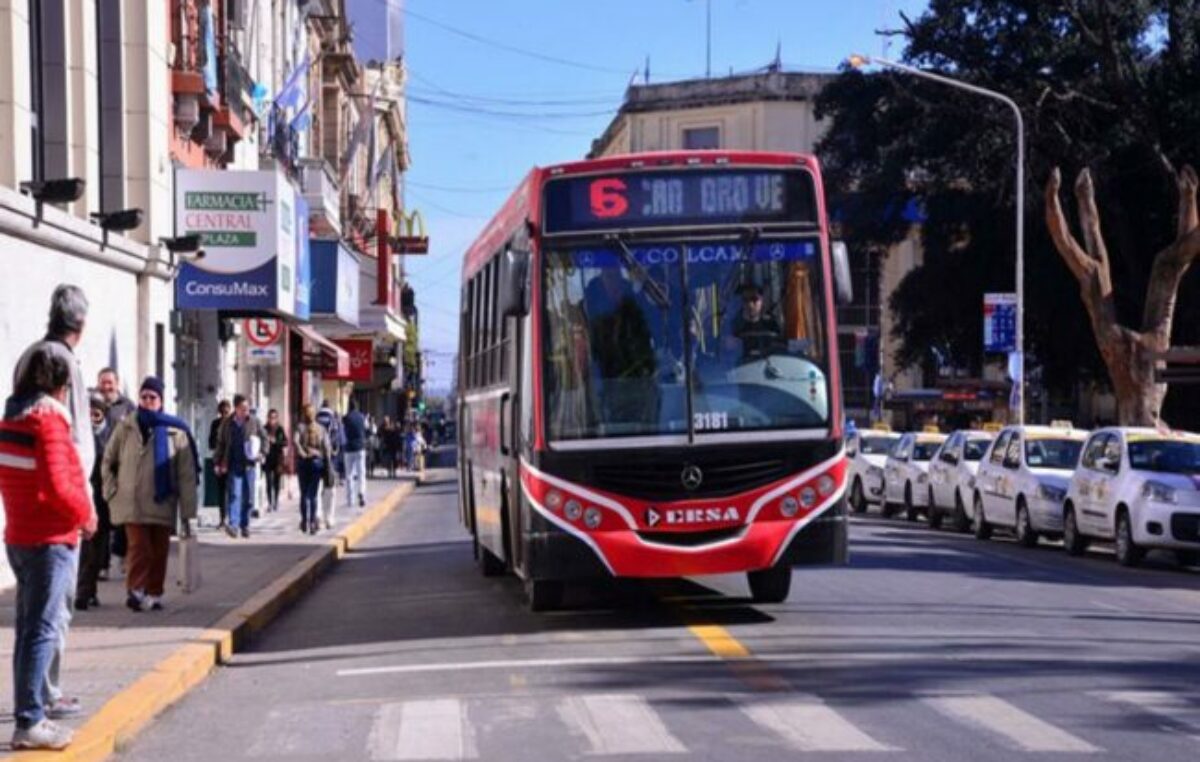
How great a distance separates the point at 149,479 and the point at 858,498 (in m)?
25.3

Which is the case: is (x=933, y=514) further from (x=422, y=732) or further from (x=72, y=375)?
(x=72, y=375)

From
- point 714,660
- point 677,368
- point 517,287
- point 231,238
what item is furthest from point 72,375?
point 231,238

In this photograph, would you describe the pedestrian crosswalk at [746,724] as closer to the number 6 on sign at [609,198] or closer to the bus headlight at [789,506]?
the bus headlight at [789,506]

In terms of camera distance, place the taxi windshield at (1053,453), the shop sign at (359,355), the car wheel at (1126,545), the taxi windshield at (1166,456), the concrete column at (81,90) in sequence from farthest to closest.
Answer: the shop sign at (359,355), the taxi windshield at (1053,453), the taxi windshield at (1166,456), the car wheel at (1126,545), the concrete column at (81,90)

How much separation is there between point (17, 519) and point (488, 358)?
877cm

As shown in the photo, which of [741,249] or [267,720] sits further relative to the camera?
[741,249]

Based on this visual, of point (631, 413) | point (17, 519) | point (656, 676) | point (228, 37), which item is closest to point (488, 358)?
point (631, 413)

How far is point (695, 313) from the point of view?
13.7 meters

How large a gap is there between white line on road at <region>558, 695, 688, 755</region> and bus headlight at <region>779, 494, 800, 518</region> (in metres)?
3.56

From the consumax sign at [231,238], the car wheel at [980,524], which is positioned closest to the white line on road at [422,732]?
the consumax sign at [231,238]

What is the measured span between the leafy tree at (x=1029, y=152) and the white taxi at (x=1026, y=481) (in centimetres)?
1106

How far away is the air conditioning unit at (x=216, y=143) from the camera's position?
29.5 meters

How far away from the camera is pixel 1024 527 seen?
25953mm

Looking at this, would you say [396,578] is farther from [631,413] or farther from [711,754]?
[711,754]
